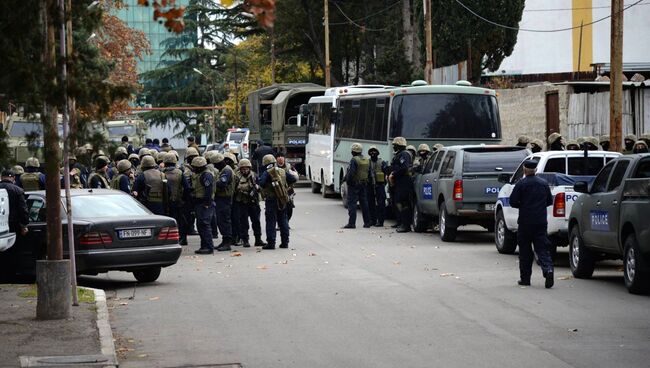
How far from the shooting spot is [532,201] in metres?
16.8

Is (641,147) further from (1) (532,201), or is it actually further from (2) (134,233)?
(2) (134,233)

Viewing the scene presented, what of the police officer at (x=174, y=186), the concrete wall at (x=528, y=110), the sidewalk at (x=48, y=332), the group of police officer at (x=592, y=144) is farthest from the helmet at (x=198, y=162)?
the concrete wall at (x=528, y=110)

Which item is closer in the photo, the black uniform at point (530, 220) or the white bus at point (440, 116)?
the black uniform at point (530, 220)

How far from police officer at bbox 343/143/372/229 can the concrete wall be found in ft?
31.5

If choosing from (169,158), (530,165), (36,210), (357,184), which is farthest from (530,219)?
(357,184)

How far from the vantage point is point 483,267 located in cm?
1950

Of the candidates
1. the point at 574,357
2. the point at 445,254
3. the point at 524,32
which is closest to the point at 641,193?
the point at 574,357

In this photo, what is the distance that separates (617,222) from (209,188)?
877 centimetres

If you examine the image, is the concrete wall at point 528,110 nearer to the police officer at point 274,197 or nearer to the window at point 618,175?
the police officer at point 274,197

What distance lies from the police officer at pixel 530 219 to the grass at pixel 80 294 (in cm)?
570

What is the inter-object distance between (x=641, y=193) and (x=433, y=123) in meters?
15.1

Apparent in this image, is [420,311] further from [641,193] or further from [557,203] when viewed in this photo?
[557,203]

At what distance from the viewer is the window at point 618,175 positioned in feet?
54.0

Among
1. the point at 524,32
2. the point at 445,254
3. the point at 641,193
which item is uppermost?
the point at 524,32
